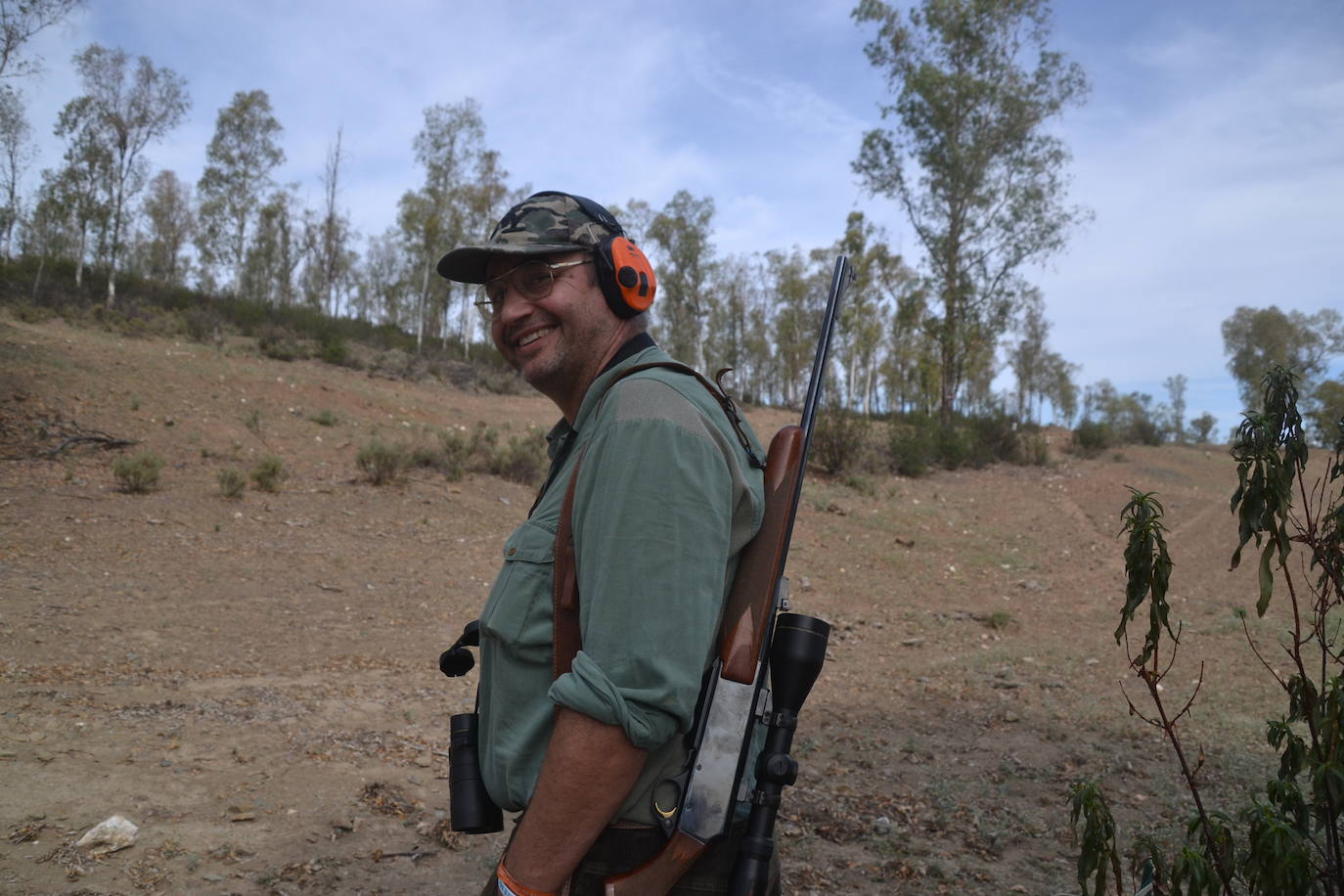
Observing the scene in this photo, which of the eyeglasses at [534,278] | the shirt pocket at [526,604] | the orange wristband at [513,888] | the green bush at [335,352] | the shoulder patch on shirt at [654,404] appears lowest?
the orange wristband at [513,888]

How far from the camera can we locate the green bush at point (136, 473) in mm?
9492

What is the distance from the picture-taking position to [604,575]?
1.33m

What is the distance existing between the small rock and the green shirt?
2.68m

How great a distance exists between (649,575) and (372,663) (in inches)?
231

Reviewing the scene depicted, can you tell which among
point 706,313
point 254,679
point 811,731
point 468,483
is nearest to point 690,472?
point 811,731

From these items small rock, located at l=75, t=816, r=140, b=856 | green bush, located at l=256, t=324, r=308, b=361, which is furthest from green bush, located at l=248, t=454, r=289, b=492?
green bush, located at l=256, t=324, r=308, b=361

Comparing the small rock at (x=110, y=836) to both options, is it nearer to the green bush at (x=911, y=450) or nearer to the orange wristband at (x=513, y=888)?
the orange wristband at (x=513, y=888)

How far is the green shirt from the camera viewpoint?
1.30 metres

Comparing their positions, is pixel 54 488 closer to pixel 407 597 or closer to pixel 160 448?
pixel 160 448

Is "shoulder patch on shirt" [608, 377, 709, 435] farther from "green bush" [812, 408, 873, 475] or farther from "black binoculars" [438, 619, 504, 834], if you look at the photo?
"green bush" [812, 408, 873, 475]

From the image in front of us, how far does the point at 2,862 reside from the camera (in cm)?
321

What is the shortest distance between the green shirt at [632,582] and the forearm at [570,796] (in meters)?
0.04

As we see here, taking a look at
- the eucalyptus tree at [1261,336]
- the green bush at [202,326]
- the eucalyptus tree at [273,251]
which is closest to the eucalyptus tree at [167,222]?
the eucalyptus tree at [273,251]

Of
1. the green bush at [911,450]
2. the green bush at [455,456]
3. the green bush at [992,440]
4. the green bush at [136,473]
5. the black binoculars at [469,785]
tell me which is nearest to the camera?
the black binoculars at [469,785]
